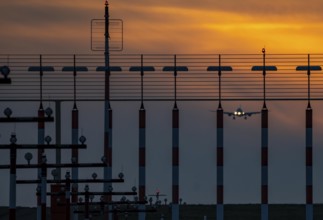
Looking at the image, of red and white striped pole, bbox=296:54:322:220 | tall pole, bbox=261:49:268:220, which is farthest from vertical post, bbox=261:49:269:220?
red and white striped pole, bbox=296:54:322:220

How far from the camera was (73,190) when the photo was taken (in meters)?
125

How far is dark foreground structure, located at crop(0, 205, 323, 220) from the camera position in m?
166

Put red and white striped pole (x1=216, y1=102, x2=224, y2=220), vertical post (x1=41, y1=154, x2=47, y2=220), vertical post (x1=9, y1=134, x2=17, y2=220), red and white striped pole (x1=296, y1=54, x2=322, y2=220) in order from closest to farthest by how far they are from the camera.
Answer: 1. vertical post (x1=9, y1=134, x2=17, y2=220)
2. vertical post (x1=41, y1=154, x2=47, y2=220)
3. red and white striped pole (x1=216, y1=102, x2=224, y2=220)
4. red and white striped pole (x1=296, y1=54, x2=322, y2=220)

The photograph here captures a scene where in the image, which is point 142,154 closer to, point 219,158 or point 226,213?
point 219,158

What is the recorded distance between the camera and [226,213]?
170 meters

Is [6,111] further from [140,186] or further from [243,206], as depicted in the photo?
[243,206]

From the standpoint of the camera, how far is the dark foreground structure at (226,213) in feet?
544

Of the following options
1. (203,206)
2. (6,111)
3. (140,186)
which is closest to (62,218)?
(140,186)

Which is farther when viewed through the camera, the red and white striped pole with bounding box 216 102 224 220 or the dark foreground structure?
the dark foreground structure

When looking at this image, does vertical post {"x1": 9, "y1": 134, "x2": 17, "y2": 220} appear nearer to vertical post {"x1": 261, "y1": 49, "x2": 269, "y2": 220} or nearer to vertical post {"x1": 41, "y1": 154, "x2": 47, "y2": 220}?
vertical post {"x1": 41, "y1": 154, "x2": 47, "y2": 220}

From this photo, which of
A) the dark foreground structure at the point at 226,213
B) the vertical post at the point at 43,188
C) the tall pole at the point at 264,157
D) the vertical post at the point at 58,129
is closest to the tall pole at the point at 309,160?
the tall pole at the point at 264,157

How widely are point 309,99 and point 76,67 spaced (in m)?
15.0

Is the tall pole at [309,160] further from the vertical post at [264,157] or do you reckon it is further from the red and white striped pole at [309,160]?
the vertical post at [264,157]

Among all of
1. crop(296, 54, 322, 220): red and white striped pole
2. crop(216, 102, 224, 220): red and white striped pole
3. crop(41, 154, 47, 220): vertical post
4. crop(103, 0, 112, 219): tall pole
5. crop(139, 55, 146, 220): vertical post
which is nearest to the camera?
crop(41, 154, 47, 220): vertical post
